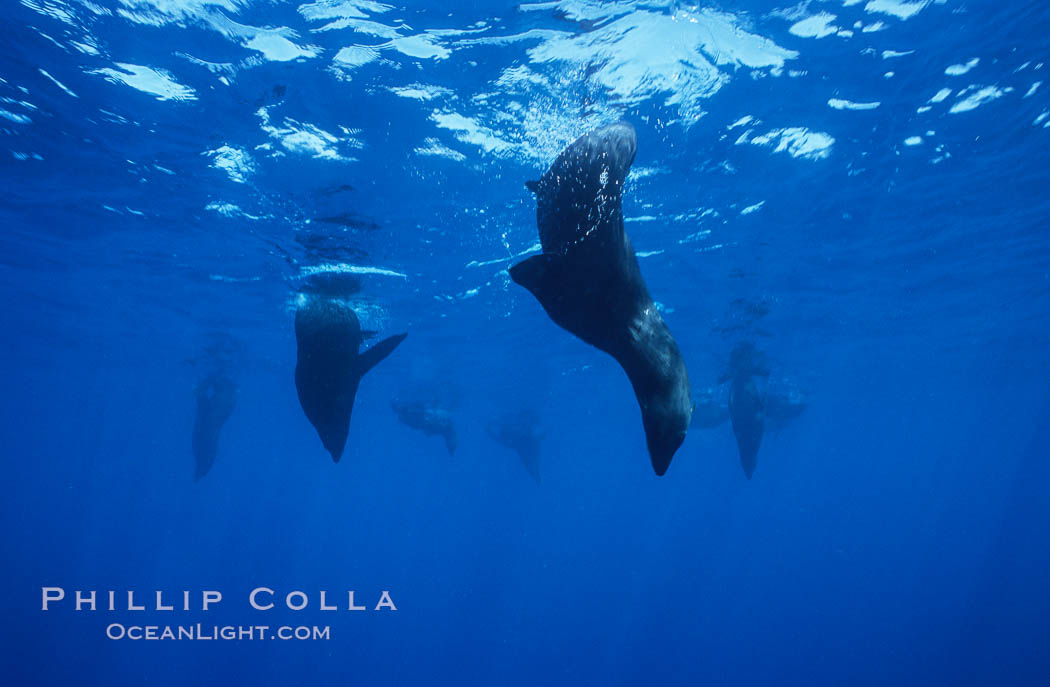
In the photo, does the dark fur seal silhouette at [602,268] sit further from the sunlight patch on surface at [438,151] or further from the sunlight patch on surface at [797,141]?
the sunlight patch on surface at [797,141]

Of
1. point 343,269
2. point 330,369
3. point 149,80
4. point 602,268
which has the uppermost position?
point 149,80

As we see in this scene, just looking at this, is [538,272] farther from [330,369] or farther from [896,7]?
[896,7]

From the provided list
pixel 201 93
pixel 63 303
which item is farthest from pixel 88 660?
pixel 201 93

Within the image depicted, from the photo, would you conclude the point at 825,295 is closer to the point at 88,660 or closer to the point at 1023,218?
the point at 1023,218

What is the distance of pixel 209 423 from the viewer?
24516 millimetres

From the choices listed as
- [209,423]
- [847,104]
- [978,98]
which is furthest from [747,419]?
[209,423]

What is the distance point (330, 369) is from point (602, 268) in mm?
3691

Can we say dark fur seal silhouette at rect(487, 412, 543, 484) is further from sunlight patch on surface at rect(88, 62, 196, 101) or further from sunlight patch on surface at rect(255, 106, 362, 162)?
sunlight patch on surface at rect(88, 62, 196, 101)

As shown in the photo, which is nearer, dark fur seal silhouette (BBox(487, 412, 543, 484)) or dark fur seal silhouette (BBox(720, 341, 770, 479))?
dark fur seal silhouette (BBox(720, 341, 770, 479))

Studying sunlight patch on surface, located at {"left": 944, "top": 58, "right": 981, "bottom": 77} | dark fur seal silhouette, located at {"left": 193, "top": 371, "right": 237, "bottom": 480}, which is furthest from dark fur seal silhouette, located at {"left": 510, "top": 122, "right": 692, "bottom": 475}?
dark fur seal silhouette, located at {"left": 193, "top": 371, "right": 237, "bottom": 480}

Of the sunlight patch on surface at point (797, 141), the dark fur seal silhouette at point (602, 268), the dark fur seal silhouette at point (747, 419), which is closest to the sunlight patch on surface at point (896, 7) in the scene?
the sunlight patch on surface at point (797, 141)

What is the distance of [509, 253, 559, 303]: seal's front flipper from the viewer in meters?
2.96

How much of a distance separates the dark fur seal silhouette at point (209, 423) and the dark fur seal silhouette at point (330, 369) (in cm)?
2067

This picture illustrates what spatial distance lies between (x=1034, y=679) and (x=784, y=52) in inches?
2206
